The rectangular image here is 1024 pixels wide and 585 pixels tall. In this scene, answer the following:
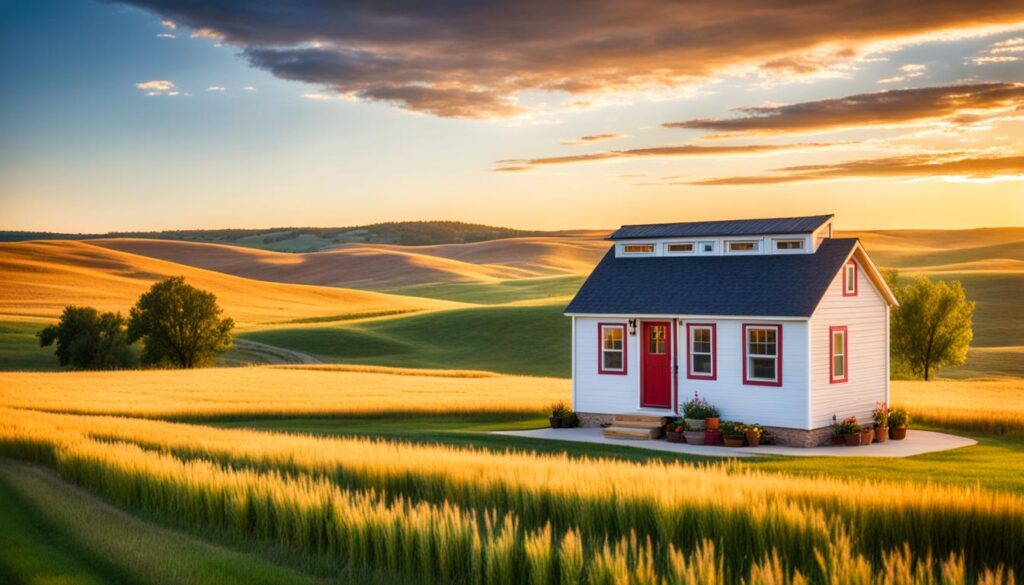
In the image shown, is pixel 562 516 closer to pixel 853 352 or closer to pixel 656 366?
pixel 656 366

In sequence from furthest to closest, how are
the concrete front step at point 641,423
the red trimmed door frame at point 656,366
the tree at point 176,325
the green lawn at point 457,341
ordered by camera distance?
the green lawn at point 457,341 < the tree at point 176,325 < the red trimmed door frame at point 656,366 < the concrete front step at point 641,423

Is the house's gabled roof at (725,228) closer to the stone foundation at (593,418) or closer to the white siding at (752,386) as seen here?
the white siding at (752,386)

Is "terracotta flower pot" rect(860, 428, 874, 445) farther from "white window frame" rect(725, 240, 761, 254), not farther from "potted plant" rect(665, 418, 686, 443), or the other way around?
"white window frame" rect(725, 240, 761, 254)

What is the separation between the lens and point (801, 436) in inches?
1182

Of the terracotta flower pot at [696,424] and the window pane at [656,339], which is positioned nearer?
the terracotta flower pot at [696,424]

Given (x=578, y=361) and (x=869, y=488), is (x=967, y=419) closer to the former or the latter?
(x=578, y=361)

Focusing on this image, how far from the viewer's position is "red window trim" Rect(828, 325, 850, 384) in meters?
31.1

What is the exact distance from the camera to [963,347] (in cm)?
6794

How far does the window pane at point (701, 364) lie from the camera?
1260 inches

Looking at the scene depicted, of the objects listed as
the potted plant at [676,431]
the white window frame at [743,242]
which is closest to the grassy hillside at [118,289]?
the white window frame at [743,242]

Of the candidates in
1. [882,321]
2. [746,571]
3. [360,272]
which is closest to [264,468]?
[746,571]

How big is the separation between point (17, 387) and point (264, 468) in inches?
1124

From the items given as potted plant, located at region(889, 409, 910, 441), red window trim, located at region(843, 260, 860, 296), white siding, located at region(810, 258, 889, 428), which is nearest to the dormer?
red window trim, located at region(843, 260, 860, 296)

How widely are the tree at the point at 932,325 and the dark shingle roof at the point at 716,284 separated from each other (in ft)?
126
